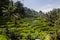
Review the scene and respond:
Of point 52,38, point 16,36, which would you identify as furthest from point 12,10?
point 52,38

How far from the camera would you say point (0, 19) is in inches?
1881

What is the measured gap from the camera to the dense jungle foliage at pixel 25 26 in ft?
112

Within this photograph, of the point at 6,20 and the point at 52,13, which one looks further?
the point at 52,13

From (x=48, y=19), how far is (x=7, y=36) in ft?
63.6

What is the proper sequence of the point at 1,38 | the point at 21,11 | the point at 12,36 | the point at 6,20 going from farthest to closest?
the point at 21,11 < the point at 6,20 < the point at 12,36 < the point at 1,38

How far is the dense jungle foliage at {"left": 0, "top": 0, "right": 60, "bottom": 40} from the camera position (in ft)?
112

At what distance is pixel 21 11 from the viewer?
59.3 metres

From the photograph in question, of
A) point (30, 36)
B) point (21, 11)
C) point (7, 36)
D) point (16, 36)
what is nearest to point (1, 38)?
point (7, 36)

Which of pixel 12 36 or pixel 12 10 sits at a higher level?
pixel 12 10

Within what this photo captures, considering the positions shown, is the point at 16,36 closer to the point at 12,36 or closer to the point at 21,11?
the point at 12,36

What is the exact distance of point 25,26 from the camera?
4347 cm

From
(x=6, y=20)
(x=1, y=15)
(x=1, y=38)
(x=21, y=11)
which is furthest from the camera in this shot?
(x=21, y=11)

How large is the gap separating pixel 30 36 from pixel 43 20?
16426 millimetres

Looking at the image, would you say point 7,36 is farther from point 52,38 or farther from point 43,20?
point 43,20
